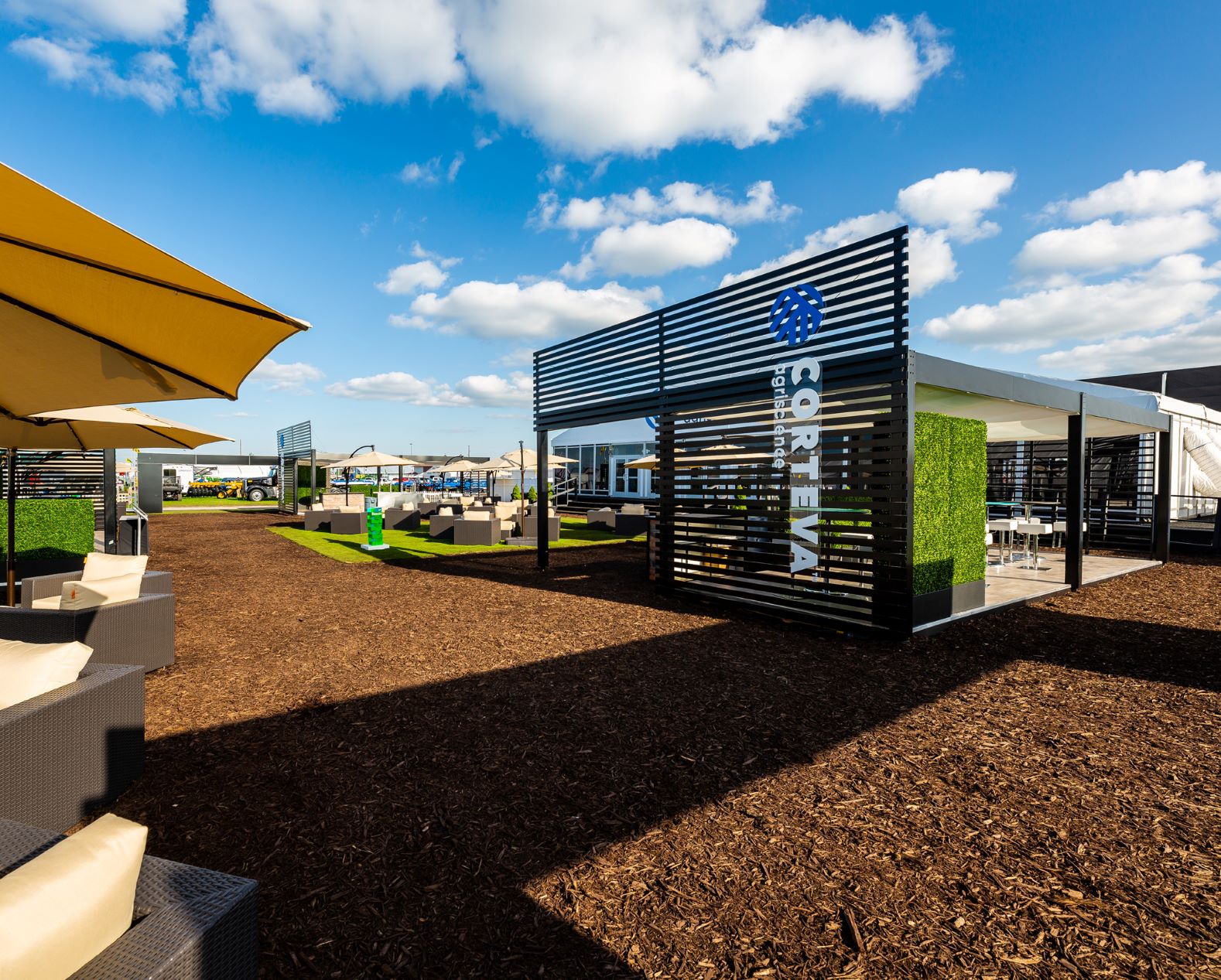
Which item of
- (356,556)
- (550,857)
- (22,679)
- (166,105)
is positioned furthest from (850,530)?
(166,105)

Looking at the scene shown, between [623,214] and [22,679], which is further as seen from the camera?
[623,214]

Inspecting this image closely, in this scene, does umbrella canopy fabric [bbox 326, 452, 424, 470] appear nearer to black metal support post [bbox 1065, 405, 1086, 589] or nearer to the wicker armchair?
black metal support post [bbox 1065, 405, 1086, 589]

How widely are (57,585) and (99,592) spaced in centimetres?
248

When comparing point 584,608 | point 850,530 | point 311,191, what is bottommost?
point 584,608

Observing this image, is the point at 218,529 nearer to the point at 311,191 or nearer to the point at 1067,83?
the point at 311,191

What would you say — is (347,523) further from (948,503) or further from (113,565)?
(948,503)

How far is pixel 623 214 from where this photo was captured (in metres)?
18.0

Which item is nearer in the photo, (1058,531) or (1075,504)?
(1075,504)

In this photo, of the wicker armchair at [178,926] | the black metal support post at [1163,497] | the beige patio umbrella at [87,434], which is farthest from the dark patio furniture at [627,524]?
the wicker armchair at [178,926]

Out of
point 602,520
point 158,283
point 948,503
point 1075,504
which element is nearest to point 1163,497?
point 1075,504

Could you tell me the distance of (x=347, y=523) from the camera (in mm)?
17938

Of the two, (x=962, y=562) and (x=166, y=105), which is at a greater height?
(x=166, y=105)

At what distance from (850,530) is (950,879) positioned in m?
4.55

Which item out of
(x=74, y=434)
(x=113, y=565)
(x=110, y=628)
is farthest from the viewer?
(x=74, y=434)
